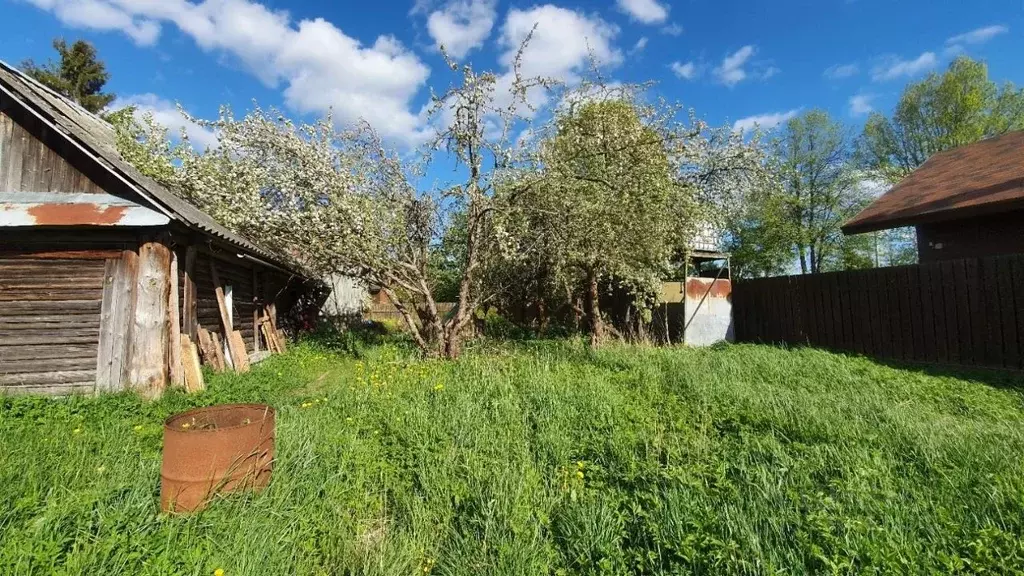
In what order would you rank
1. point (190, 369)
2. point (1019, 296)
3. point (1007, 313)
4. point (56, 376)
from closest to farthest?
point (56, 376)
point (190, 369)
point (1019, 296)
point (1007, 313)

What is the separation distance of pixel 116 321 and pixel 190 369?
1099 millimetres

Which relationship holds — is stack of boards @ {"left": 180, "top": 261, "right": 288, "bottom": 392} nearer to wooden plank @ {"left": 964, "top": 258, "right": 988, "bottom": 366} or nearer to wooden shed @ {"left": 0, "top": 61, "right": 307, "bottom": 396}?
wooden shed @ {"left": 0, "top": 61, "right": 307, "bottom": 396}

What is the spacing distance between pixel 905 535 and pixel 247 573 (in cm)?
312

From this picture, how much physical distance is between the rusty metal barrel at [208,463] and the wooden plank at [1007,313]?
931 cm

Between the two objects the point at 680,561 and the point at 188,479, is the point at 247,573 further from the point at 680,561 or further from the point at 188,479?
the point at 680,561

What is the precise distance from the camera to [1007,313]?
266 inches

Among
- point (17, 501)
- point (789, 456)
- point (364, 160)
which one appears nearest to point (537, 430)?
point (789, 456)

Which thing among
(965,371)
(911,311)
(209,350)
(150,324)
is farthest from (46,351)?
(911,311)

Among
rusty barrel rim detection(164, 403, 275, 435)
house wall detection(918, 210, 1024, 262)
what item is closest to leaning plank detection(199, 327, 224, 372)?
rusty barrel rim detection(164, 403, 275, 435)

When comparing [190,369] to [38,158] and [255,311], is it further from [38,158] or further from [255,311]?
[255,311]

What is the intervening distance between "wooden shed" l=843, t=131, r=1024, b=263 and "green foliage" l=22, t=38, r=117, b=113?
33806 mm

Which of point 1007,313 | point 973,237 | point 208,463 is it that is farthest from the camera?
point 973,237

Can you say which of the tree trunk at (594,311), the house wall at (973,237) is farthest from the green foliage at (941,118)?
the tree trunk at (594,311)

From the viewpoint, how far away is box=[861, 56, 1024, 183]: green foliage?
1956 centimetres
